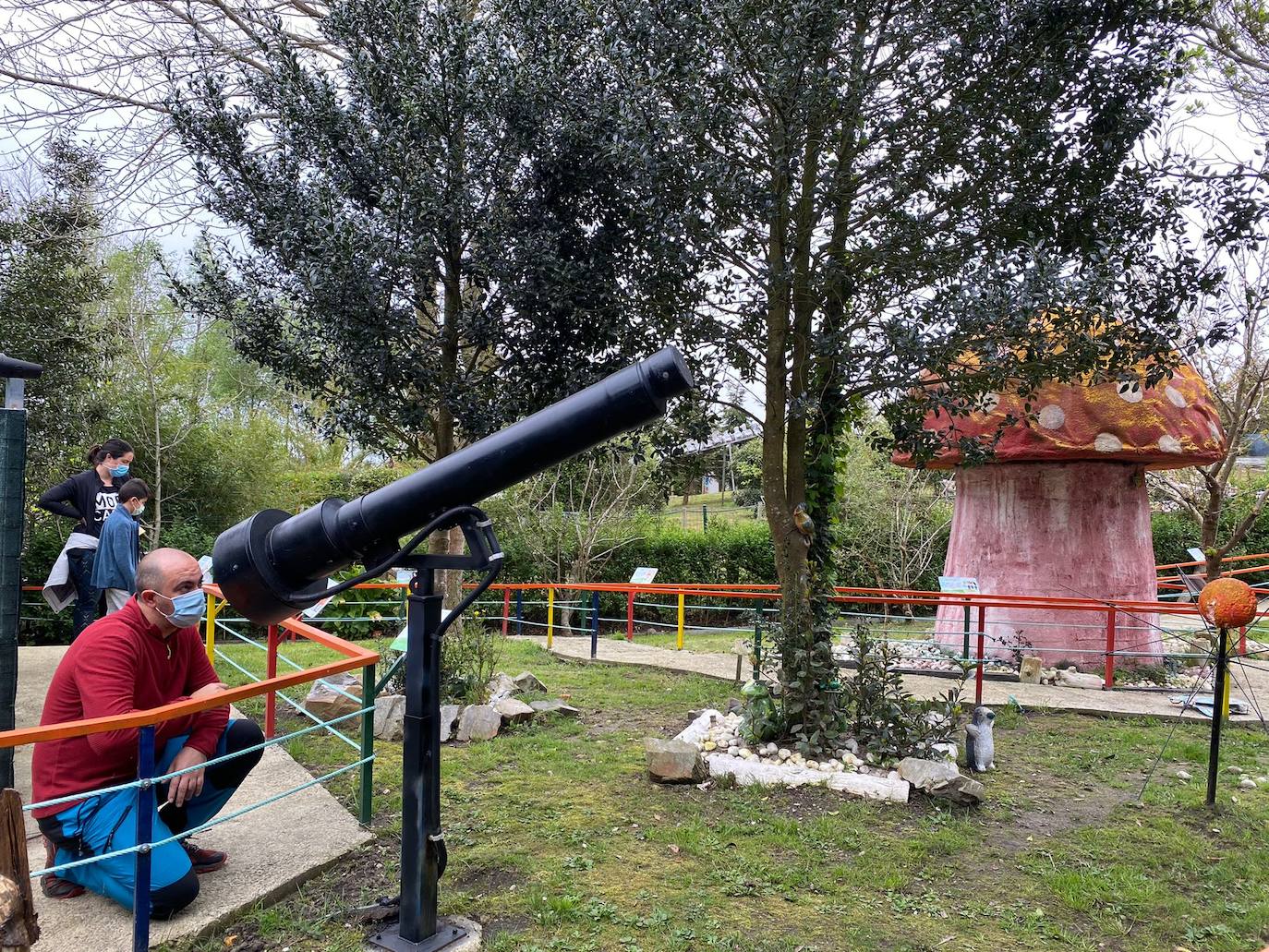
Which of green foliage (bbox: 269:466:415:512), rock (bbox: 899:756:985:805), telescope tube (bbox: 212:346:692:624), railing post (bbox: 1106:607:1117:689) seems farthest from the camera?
green foliage (bbox: 269:466:415:512)

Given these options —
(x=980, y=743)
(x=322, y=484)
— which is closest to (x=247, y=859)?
(x=980, y=743)

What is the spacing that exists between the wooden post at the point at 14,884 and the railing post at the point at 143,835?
985 millimetres

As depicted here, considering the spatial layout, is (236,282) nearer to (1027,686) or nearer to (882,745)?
(882,745)

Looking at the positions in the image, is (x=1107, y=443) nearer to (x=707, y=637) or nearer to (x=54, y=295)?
(x=707, y=637)

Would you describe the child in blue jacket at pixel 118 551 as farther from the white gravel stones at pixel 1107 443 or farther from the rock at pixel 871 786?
the white gravel stones at pixel 1107 443

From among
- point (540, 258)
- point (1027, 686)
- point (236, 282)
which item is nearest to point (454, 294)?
point (540, 258)

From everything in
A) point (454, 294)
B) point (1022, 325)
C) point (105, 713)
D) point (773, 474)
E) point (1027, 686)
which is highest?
point (454, 294)

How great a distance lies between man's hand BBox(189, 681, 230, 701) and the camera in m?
3.05

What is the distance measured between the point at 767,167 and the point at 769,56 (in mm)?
783

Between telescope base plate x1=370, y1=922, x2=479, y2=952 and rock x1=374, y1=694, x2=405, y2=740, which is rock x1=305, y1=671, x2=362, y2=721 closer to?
rock x1=374, y1=694, x2=405, y2=740

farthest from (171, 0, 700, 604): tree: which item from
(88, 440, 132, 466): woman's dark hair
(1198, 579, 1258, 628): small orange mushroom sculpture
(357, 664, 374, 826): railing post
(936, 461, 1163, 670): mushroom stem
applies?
(936, 461, 1163, 670): mushroom stem

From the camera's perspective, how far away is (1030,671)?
335 inches

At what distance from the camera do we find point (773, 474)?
5738mm

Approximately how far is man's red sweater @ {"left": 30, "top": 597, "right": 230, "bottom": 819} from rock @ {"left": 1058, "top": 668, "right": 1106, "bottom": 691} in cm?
787
